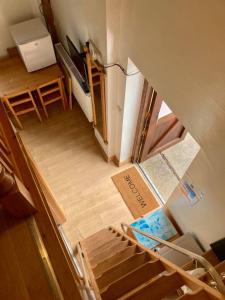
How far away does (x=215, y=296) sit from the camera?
1.41 m

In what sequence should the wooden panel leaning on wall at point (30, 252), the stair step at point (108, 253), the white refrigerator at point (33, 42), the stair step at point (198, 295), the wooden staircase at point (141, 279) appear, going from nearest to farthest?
1. the wooden panel leaning on wall at point (30, 252)
2. the stair step at point (198, 295)
3. the wooden staircase at point (141, 279)
4. the stair step at point (108, 253)
5. the white refrigerator at point (33, 42)

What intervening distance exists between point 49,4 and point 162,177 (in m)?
3.14

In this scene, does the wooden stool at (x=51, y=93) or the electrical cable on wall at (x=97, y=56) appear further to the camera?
the wooden stool at (x=51, y=93)

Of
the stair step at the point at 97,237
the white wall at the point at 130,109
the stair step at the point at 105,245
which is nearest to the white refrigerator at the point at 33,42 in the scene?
the white wall at the point at 130,109

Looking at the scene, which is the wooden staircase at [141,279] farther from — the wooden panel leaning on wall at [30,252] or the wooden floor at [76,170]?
the wooden floor at [76,170]

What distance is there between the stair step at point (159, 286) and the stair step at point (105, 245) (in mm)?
1438

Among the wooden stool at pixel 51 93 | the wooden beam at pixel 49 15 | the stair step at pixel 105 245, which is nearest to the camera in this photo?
the stair step at pixel 105 245

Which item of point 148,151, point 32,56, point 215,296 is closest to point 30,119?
point 32,56

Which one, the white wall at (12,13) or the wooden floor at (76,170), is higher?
the white wall at (12,13)

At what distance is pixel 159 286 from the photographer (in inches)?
66.2

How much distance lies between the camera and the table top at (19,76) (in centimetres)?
398

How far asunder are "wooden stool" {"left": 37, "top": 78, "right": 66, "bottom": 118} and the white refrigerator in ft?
1.20

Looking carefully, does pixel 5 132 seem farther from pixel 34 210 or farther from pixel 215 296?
pixel 215 296

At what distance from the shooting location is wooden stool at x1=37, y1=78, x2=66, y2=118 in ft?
13.6
